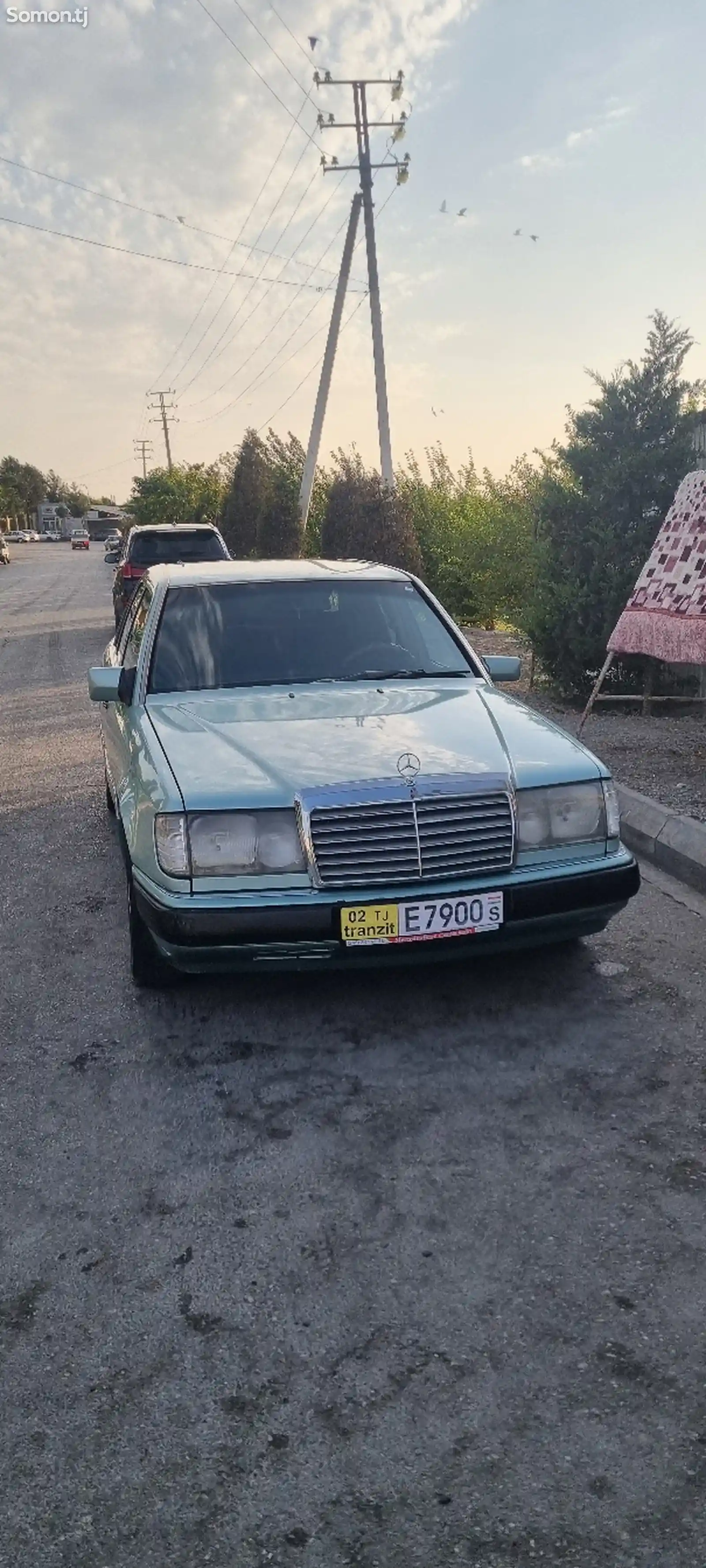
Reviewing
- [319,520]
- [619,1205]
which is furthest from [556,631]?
[319,520]

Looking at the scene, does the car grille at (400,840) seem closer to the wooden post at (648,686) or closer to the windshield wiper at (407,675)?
the windshield wiper at (407,675)

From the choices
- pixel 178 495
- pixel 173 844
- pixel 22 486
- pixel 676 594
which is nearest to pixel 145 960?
pixel 173 844

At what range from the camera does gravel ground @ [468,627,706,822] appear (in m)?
6.58

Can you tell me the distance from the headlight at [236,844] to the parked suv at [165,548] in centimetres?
1287

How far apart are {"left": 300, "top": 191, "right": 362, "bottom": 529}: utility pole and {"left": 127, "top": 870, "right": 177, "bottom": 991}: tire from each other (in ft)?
75.5

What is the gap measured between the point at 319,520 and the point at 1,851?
70.7 feet

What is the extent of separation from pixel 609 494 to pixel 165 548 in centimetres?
871

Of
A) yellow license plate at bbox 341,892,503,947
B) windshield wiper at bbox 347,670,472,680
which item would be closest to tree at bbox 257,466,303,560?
windshield wiper at bbox 347,670,472,680

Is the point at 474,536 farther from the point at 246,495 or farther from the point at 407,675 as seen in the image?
the point at 246,495

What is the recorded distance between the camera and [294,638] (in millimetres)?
4852

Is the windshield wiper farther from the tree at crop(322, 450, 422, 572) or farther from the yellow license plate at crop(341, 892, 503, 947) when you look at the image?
the tree at crop(322, 450, 422, 572)

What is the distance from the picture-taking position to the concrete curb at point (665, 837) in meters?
5.39

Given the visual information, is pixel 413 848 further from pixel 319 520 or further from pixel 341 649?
pixel 319 520

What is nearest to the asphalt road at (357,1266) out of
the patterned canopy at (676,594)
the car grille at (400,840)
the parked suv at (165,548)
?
the car grille at (400,840)
